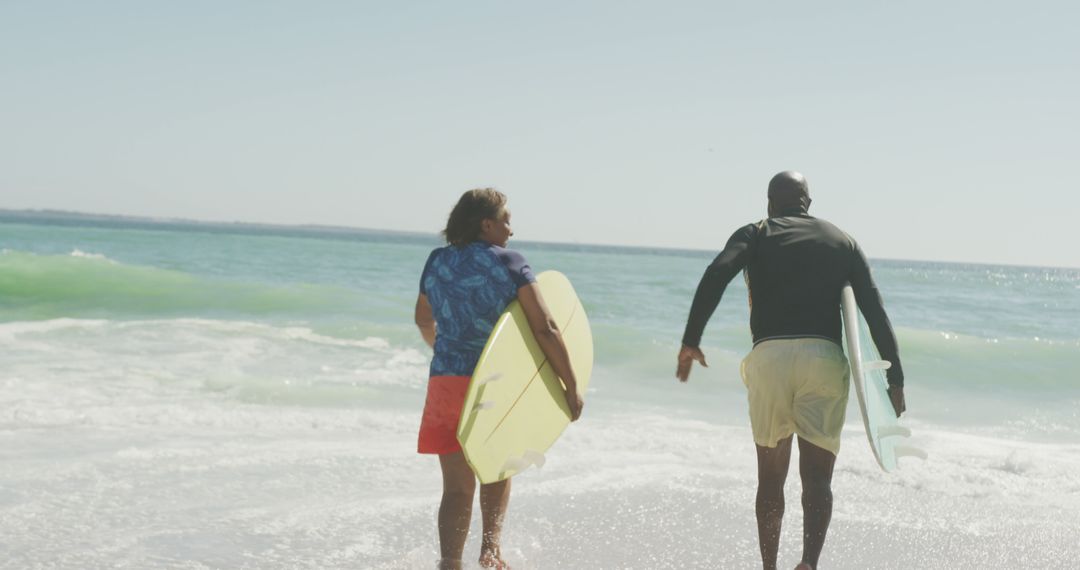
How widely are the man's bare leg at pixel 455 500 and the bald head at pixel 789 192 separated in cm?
152

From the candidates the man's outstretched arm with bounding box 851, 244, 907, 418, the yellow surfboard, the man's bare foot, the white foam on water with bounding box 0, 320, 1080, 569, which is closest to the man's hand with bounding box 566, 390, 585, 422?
the yellow surfboard

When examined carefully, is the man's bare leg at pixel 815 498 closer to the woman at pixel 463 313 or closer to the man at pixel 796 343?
the man at pixel 796 343

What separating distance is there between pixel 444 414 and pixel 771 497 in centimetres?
122

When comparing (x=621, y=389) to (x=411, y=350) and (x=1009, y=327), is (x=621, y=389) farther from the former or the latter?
(x=1009, y=327)

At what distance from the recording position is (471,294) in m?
3.48

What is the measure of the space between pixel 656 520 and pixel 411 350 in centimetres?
753

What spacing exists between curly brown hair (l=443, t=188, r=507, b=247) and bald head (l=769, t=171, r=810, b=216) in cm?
107

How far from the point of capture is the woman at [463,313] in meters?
3.46

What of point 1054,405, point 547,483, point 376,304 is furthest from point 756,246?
point 376,304

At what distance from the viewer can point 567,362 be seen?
142 inches

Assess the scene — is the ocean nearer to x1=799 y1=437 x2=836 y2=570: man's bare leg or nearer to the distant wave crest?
x1=799 y1=437 x2=836 y2=570: man's bare leg

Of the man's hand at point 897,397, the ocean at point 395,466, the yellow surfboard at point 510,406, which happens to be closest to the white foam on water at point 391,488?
the ocean at point 395,466

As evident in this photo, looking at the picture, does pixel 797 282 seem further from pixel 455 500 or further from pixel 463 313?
pixel 455 500

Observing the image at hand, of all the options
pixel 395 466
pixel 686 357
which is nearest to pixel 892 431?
pixel 686 357
